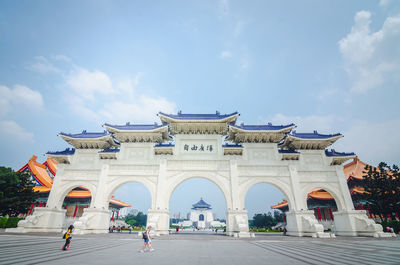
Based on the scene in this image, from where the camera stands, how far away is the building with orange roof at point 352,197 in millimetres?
21125

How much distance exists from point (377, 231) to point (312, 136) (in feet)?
27.3

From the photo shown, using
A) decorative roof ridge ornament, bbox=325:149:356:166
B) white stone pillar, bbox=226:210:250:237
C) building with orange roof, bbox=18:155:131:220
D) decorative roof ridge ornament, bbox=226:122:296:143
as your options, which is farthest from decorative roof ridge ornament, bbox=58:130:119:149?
decorative roof ridge ornament, bbox=325:149:356:166

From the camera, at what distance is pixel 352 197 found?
850 inches

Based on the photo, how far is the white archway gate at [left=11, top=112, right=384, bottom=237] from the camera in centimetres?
1596

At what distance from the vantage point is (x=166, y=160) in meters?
17.4

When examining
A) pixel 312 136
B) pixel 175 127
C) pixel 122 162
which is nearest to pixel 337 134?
pixel 312 136

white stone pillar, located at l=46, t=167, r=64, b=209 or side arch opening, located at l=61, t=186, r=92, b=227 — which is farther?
side arch opening, located at l=61, t=186, r=92, b=227

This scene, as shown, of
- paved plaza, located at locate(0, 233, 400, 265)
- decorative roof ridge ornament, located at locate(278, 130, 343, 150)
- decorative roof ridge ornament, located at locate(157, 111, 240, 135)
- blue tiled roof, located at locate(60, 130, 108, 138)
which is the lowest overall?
paved plaza, located at locate(0, 233, 400, 265)

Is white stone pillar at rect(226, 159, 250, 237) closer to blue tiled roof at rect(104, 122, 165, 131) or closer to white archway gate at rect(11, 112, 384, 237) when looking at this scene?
white archway gate at rect(11, 112, 384, 237)

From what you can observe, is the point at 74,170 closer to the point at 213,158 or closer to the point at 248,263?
the point at 213,158

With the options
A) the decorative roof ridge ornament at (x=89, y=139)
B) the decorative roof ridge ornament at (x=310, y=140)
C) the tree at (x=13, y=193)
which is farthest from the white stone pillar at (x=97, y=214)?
the decorative roof ridge ornament at (x=310, y=140)

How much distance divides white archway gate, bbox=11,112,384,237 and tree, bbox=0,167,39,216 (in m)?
2.50

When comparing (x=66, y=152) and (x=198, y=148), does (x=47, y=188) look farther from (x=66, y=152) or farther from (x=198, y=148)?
(x=198, y=148)

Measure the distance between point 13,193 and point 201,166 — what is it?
655 inches
